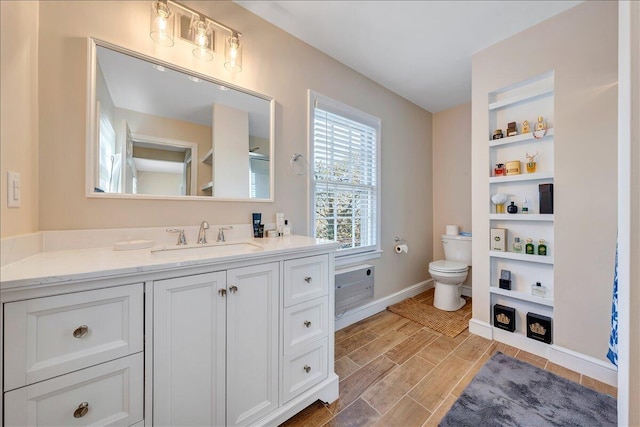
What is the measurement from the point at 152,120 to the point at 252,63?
31.1 inches

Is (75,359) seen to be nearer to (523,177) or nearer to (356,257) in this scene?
(356,257)

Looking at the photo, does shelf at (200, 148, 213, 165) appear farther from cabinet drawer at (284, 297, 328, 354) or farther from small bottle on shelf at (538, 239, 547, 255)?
small bottle on shelf at (538, 239, 547, 255)

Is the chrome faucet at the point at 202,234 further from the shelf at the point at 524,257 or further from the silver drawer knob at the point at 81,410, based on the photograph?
the shelf at the point at 524,257

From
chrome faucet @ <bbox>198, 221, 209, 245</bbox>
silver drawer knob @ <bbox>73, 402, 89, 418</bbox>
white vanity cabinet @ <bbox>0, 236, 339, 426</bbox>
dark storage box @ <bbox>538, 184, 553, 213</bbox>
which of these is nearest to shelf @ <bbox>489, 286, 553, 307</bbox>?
dark storage box @ <bbox>538, 184, 553, 213</bbox>

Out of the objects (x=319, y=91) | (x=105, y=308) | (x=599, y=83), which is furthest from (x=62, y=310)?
(x=599, y=83)

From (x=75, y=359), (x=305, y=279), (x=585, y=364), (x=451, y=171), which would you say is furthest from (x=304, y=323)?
(x=451, y=171)

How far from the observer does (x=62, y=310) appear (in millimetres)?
757

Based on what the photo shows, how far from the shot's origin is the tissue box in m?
2.05

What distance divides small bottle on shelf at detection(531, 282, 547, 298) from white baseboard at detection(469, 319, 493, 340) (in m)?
0.46

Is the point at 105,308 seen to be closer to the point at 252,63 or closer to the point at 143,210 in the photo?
the point at 143,210

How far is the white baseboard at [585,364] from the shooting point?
1.56 metres

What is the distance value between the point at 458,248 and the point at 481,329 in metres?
0.96

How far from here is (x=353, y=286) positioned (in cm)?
228

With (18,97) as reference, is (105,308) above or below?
below
